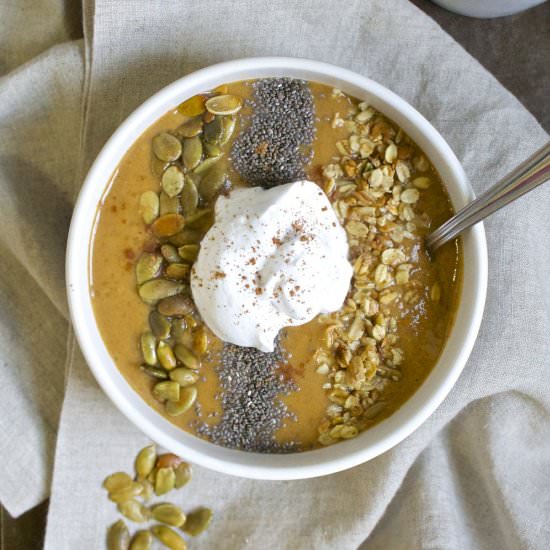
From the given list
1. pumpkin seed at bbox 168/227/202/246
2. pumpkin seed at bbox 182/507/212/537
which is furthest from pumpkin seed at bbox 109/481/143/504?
pumpkin seed at bbox 168/227/202/246

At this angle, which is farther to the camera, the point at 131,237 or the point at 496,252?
the point at 496,252

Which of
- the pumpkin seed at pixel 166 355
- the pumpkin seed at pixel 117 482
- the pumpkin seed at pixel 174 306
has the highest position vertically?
the pumpkin seed at pixel 174 306

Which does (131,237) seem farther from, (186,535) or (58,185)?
(186,535)

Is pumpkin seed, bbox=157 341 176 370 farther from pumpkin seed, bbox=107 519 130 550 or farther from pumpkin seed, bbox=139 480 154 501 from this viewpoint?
pumpkin seed, bbox=107 519 130 550

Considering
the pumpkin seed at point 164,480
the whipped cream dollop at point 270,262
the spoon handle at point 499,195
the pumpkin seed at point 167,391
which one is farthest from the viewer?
the pumpkin seed at point 164,480


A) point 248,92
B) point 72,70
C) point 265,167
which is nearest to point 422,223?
point 265,167

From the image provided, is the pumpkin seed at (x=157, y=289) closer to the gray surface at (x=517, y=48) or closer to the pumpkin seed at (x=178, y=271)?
the pumpkin seed at (x=178, y=271)

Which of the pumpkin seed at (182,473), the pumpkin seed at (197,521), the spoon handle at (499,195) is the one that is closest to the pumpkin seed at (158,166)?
the spoon handle at (499,195)
